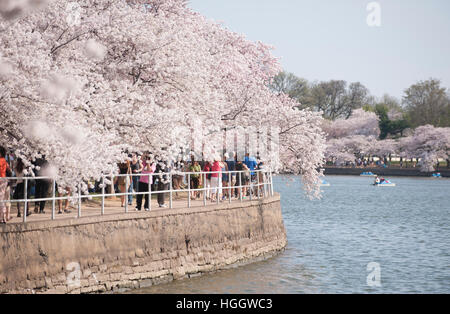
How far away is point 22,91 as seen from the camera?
16719 mm

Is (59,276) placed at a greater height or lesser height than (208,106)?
lesser

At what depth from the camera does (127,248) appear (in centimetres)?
1702

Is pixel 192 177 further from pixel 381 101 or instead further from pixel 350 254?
pixel 381 101

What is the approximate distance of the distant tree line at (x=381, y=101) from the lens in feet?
336

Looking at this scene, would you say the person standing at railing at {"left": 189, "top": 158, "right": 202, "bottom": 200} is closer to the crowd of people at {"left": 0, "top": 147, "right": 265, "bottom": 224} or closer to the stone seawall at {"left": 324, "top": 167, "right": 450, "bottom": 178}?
the crowd of people at {"left": 0, "top": 147, "right": 265, "bottom": 224}

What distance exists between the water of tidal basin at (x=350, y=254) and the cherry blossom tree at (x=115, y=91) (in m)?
3.73

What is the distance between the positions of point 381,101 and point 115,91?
113 metres

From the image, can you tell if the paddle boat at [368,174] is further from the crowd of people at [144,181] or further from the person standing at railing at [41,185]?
the person standing at railing at [41,185]

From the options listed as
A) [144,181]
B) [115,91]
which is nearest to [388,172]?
[115,91]

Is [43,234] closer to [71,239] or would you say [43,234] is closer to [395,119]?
[71,239]

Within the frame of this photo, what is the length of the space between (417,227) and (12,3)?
29.4 meters

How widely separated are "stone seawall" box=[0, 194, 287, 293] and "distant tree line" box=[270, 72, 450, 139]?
72444mm

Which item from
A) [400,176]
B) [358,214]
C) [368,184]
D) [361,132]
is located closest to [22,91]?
[358,214]

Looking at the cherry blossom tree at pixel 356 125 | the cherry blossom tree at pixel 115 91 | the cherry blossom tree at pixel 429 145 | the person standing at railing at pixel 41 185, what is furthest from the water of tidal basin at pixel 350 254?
the cherry blossom tree at pixel 356 125
